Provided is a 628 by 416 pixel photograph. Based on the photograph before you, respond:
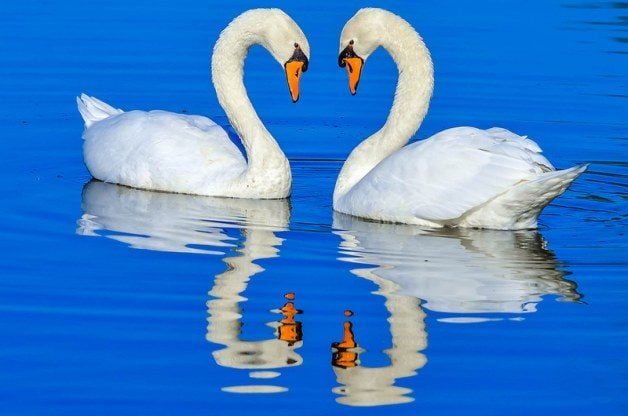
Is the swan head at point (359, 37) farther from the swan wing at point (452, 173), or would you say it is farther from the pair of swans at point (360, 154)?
the swan wing at point (452, 173)

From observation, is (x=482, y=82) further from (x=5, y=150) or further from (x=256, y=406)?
(x=256, y=406)

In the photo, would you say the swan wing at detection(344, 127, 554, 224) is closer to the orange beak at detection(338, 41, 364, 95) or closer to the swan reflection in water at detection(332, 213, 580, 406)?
the swan reflection in water at detection(332, 213, 580, 406)

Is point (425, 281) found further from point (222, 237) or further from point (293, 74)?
point (293, 74)

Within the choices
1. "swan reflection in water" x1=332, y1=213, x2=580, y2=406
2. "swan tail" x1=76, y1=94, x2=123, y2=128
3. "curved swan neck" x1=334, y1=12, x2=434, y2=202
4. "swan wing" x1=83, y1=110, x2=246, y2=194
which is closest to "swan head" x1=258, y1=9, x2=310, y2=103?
"curved swan neck" x1=334, y1=12, x2=434, y2=202

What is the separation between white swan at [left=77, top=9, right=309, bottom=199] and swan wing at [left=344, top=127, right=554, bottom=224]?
1.42m

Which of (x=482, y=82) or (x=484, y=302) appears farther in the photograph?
(x=482, y=82)

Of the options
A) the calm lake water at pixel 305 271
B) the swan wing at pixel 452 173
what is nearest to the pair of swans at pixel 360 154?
the swan wing at pixel 452 173

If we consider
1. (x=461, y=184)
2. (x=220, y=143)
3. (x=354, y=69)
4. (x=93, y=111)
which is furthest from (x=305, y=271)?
(x=93, y=111)

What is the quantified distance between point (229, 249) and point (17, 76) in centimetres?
733

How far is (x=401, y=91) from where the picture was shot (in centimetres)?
1291

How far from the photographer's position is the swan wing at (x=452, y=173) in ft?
36.7

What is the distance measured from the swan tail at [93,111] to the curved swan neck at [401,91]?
278 cm

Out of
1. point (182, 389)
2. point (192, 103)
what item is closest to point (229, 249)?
point (182, 389)

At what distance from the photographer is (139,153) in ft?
43.1
